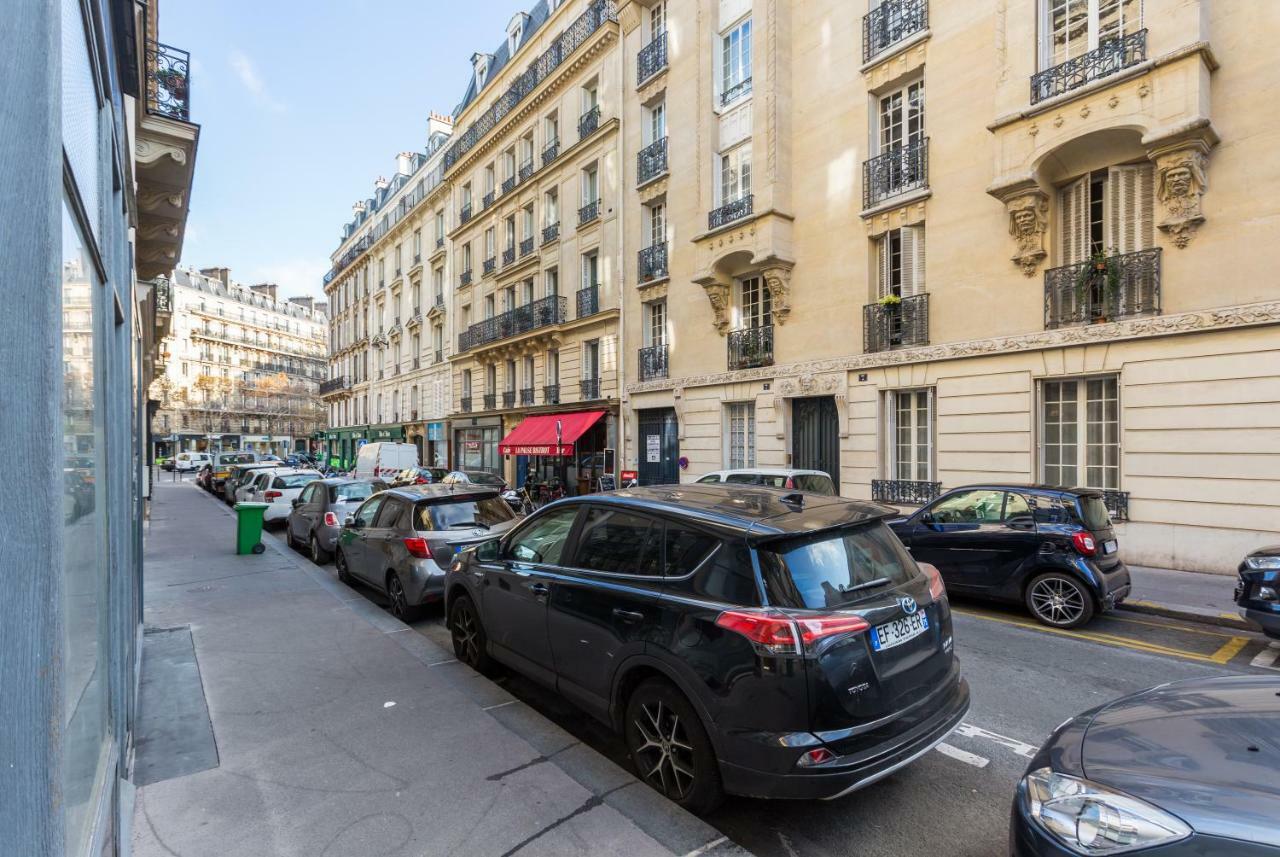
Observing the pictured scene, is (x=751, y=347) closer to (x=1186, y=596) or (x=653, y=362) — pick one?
(x=653, y=362)

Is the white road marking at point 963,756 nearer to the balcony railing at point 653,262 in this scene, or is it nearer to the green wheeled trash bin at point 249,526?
the green wheeled trash bin at point 249,526

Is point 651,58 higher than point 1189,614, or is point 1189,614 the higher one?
point 651,58

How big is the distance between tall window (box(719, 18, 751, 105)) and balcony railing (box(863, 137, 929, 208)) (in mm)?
4908

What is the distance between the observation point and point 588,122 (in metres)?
22.9

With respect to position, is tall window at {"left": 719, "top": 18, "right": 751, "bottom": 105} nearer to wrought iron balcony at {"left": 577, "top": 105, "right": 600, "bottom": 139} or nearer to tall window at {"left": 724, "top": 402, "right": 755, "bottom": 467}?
wrought iron balcony at {"left": 577, "top": 105, "right": 600, "bottom": 139}

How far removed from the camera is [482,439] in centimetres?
2952

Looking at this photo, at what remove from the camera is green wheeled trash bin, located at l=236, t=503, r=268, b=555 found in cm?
1155

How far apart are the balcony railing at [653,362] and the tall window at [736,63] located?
23.8 ft

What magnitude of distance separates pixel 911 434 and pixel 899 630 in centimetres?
1121

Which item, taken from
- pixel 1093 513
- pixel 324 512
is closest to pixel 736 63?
pixel 1093 513

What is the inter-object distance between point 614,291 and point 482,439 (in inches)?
456

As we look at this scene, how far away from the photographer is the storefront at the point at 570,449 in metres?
21.5

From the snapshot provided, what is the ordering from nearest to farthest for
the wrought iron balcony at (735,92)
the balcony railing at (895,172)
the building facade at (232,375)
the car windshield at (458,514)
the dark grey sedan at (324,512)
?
1. the car windshield at (458,514)
2. the dark grey sedan at (324,512)
3. the balcony railing at (895,172)
4. the wrought iron balcony at (735,92)
5. the building facade at (232,375)

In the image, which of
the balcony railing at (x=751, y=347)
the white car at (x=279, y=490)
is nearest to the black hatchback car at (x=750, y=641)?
the balcony railing at (x=751, y=347)
